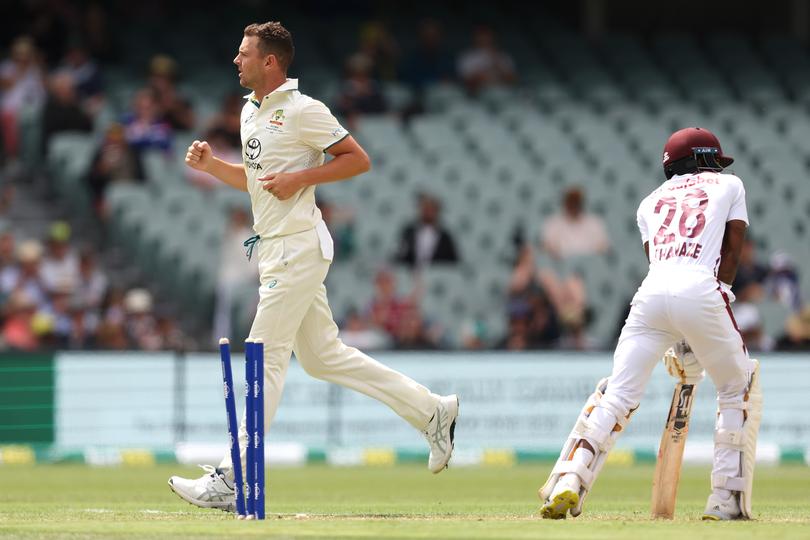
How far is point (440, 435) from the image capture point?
9.30 meters

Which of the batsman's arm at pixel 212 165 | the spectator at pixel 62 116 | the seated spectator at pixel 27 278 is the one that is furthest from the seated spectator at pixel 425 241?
the batsman's arm at pixel 212 165

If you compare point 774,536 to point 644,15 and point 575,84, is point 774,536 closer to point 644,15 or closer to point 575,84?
point 575,84

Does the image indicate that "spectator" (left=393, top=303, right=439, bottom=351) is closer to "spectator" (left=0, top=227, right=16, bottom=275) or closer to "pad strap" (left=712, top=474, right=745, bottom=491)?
"spectator" (left=0, top=227, right=16, bottom=275)

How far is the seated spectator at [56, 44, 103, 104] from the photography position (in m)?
20.7

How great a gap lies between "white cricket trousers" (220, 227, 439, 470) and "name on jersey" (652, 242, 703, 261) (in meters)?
1.77

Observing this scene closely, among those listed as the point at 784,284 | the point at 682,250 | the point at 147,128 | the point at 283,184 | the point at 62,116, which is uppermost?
the point at 62,116

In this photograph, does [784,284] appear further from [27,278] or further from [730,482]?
[730,482]

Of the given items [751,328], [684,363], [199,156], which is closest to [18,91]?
[751,328]

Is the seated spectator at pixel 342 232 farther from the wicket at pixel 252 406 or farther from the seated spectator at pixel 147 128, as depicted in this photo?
the wicket at pixel 252 406

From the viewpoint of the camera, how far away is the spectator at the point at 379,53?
909 inches

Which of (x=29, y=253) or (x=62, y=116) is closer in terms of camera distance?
(x=29, y=253)

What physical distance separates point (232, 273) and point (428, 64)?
6.57m

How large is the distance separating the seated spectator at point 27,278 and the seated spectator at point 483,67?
774 centimetres

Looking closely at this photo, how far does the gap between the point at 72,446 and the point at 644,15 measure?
14.5 metres
